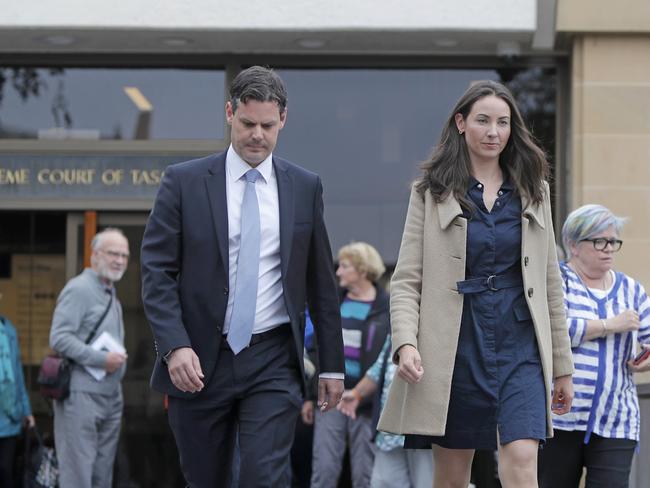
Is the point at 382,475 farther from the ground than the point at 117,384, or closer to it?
closer to it

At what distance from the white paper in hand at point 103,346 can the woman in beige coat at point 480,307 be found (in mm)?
4214

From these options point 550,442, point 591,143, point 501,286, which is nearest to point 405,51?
point 591,143

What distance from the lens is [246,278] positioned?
4.62m

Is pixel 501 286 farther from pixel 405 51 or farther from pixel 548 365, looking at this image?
Result: pixel 405 51

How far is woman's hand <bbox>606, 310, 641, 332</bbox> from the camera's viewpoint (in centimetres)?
591

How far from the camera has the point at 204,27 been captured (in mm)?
9500

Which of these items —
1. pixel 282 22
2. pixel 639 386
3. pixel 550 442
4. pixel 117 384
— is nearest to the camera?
pixel 550 442

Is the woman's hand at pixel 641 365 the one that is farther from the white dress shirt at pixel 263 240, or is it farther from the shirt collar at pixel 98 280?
the shirt collar at pixel 98 280

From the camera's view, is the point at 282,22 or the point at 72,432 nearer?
the point at 72,432

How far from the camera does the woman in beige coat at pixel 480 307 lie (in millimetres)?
4773

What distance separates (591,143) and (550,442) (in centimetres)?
388

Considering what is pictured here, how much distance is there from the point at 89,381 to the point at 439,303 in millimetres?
4512

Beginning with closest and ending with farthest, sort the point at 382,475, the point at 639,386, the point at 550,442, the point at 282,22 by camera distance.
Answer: the point at 550,442, the point at 639,386, the point at 382,475, the point at 282,22

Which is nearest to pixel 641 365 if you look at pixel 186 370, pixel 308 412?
pixel 186 370
